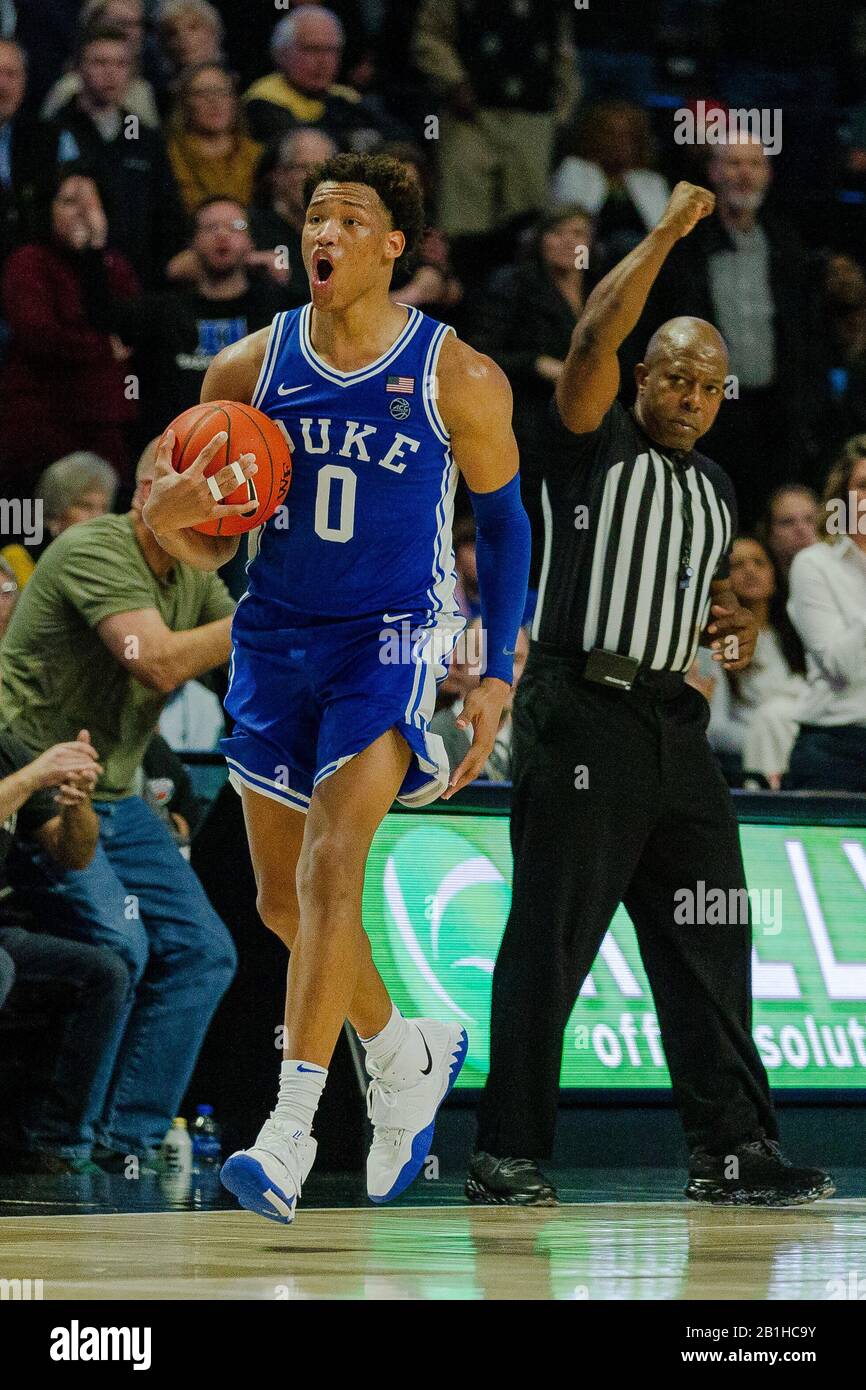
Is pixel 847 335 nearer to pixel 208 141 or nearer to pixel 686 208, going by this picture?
pixel 208 141

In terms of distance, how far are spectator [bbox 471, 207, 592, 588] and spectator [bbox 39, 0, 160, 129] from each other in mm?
1800

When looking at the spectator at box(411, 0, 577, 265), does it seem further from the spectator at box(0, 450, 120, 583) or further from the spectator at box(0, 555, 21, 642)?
the spectator at box(0, 555, 21, 642)

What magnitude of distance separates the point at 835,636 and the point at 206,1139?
3480 mm

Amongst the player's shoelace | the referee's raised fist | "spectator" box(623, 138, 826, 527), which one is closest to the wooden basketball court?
the player's shoelace

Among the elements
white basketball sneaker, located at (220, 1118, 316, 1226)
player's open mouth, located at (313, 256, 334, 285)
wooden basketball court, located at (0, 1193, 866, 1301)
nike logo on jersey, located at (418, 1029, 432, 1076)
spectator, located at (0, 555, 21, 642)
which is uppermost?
player's open mouth, located at (313, 256, 334, 285)

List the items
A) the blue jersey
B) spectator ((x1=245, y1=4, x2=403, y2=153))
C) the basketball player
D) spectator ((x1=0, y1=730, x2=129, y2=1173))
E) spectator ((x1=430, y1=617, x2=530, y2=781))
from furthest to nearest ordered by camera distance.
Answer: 1. spectator ((x1=245, y1=4, x2=403, y2=153))
2. spectator ((x1=430, y1=617, x2=530, y2=781))
3. spectator ((x1=0, y1=730, x2=129, y2=1173))
4. the blue jersey
5. the basketball player

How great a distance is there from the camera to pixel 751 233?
999 centimetres

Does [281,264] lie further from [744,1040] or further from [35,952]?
[744,1040]

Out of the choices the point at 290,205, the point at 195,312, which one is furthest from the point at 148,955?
the point at 290,205

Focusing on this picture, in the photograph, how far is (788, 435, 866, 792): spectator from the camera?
820cm

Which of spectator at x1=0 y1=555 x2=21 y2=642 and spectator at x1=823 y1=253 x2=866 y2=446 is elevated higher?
spectator at x1=823 y1=253 x2=866 y2=446

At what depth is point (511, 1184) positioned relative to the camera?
5.18 m

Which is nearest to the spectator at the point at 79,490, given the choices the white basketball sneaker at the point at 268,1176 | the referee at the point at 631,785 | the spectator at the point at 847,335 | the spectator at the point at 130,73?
the referee at the point at 631,785
